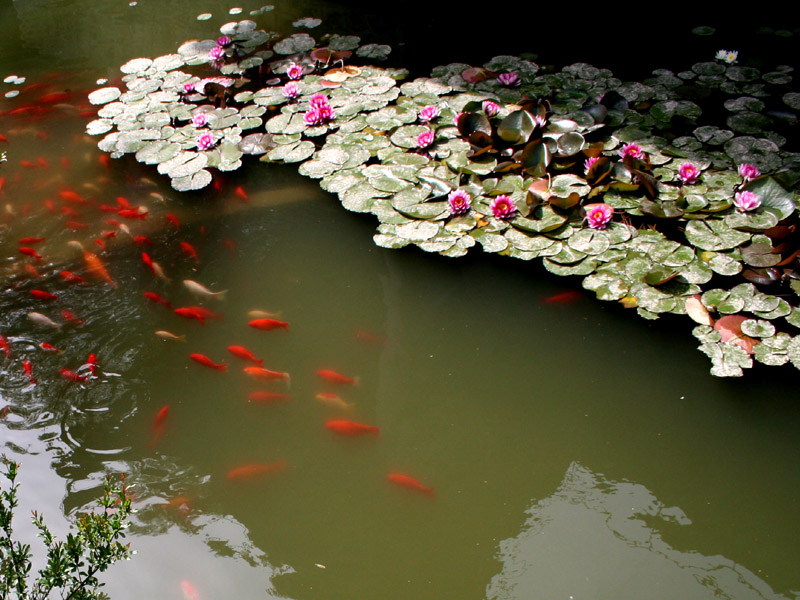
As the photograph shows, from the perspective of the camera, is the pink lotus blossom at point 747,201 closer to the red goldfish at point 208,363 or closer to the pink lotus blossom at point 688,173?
the pink lotus blossom at point 688,173

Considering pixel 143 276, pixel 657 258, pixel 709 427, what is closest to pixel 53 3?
pixel 143 276

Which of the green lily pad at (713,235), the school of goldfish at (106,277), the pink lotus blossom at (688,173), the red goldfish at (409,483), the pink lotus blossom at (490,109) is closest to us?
the red goldfish at (409,483)

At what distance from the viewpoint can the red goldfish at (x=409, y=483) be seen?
76.2 inches

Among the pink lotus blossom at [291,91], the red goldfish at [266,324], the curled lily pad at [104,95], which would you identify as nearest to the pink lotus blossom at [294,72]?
the pink lotus blossom at [291,91]

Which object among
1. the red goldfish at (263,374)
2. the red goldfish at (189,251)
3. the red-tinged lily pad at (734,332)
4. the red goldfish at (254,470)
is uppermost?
the red-tinged lily pad at (734,332)

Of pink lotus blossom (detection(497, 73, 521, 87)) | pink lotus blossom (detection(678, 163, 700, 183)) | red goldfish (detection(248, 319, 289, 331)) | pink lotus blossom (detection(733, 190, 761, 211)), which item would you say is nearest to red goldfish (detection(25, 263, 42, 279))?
red goldfish (detection(248, 319, 289, 331))

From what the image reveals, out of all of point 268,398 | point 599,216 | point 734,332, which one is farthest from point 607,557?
point 599,216

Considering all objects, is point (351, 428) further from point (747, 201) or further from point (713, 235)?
point (747, 201)

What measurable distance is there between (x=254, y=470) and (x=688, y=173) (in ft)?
Result: 6.79

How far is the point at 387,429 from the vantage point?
2115mm

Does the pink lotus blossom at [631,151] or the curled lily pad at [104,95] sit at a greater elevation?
the pink lotus blossom at [631,151]

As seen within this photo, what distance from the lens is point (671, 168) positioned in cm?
281

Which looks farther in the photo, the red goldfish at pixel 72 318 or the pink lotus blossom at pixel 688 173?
the pink lotus blossom at pixel 688 173

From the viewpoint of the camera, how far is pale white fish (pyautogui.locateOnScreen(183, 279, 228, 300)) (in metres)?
2.60
